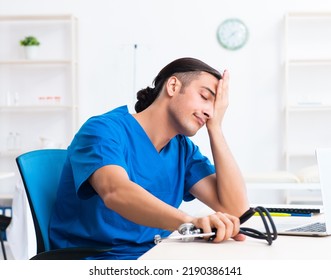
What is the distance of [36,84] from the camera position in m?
5.39

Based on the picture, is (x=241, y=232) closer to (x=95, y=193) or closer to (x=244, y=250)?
(x=244, y=250)

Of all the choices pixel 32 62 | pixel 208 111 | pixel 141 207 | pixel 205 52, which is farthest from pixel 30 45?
pixel 141 207

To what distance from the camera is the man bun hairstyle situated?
66.0 inches

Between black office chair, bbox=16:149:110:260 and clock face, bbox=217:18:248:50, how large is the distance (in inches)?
145

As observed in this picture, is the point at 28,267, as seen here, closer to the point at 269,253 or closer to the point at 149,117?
the point at 269,253

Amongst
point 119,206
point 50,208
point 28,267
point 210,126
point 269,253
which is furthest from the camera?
point 210,126

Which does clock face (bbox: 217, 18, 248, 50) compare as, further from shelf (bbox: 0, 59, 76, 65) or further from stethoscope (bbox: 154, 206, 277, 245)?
stethoscope (bbox: 154, 206, 277, 245)

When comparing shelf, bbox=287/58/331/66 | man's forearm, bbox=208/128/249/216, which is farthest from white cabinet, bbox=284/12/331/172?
man's forearm, bbox=208/128/249/216

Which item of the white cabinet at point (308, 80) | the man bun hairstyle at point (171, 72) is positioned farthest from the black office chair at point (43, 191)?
the white cabinet at point (308, 80)

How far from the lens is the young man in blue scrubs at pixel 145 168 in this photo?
144 cm

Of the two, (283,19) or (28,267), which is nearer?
(28,267)

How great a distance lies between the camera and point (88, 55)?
5367 millimetres

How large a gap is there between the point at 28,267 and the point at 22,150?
4.46m

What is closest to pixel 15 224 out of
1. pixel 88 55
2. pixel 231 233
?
pixel 231 233
